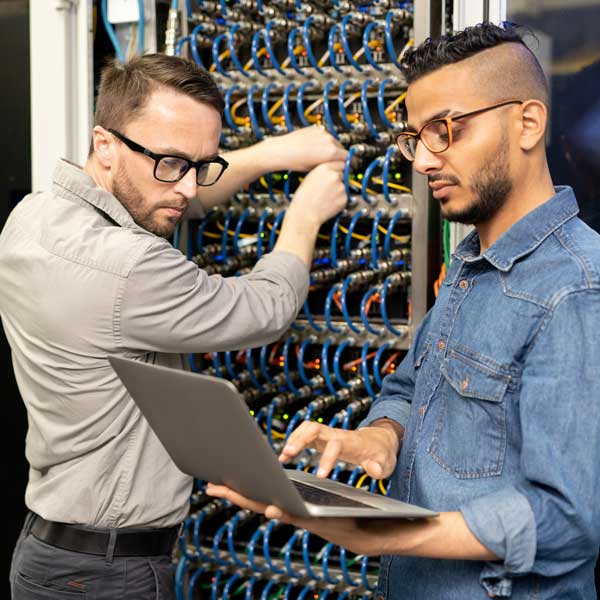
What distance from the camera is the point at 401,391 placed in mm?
1954

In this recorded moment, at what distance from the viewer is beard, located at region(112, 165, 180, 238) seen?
7.22ft

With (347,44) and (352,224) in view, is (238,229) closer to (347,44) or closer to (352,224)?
(352,224)

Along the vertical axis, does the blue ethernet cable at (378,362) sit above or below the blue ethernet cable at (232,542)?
above

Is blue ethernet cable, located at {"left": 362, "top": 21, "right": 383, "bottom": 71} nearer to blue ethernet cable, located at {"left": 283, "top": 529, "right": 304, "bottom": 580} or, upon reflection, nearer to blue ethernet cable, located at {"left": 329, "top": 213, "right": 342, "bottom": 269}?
blue ethernet cable, located at {"left": 329, "top": 213, "right": 342, "bottom": 269}

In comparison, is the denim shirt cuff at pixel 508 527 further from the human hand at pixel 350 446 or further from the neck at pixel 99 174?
the neck at pixel 99 174

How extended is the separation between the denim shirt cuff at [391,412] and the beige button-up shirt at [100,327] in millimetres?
372

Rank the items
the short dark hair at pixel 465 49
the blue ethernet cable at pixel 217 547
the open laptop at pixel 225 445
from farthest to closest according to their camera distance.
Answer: the blue ethernet cable at pixel 217 547
the short dark hair at pixel 465 49
the open laptop at pixel 225 445

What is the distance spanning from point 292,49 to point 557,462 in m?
1.45

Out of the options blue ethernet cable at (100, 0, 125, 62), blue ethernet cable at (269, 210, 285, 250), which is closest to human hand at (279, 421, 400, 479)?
blue ethernet cable at (269, 210, 285, 250)

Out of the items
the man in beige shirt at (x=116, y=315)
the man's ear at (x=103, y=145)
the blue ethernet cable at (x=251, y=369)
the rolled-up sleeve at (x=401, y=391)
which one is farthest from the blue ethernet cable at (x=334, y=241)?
the man's ear at (x=103, y=145)

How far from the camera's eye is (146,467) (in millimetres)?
2102

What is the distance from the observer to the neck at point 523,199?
5.30 ft

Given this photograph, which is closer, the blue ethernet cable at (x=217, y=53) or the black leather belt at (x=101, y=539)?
the black leather belt at (x=101, y=539)

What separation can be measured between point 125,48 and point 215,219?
549 mm
